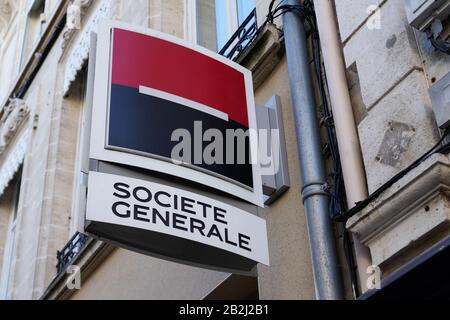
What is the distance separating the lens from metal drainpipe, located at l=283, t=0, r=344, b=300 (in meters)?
4.38

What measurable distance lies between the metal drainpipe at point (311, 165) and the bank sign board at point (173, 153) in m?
0.30

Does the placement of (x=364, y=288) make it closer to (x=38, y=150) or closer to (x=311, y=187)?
(x=311, y=187)

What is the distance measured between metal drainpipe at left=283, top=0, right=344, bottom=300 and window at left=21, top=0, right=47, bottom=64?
28.2 ft

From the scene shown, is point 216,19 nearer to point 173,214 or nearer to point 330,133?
point 330,133

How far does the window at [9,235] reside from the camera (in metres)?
10.5

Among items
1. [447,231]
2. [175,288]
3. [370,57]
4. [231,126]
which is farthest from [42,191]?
[447,231]

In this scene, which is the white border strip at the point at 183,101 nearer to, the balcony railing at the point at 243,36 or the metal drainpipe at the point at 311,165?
the metal drainpipe at the point at 311,165

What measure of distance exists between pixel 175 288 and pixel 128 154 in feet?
6.91

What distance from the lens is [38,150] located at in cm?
1041

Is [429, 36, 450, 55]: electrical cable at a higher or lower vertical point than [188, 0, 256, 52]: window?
lower

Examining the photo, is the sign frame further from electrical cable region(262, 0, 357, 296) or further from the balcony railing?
the balcony railing

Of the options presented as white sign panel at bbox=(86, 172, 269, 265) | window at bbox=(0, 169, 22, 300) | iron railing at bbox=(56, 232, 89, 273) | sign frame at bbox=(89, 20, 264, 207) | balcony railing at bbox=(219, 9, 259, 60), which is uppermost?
window at bbox=(0, 169, 22, 300)

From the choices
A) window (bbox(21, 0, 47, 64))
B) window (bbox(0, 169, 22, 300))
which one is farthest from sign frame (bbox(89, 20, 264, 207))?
window (bbox(21, 0, 47, 64))

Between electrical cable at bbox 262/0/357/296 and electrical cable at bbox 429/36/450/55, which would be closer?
electrical cable at bbox 429/36/450/55
